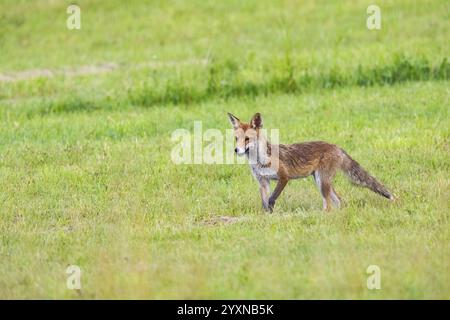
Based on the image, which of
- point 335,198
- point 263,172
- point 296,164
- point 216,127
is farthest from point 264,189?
point 216,127

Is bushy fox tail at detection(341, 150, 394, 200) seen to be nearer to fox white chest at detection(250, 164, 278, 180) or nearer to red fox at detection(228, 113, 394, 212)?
red fox at detection(228, 113, 394, 212)

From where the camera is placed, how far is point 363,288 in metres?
8.56

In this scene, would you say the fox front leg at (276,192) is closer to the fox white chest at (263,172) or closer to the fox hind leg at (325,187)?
the fox white chest at (263,172)

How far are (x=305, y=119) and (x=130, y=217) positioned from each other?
591 centimetres

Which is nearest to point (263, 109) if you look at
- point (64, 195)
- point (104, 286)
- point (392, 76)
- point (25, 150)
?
point (392, 76)

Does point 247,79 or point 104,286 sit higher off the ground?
point 247,79

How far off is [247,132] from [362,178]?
160cm

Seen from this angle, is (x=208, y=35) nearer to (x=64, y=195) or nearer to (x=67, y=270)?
(x=64, y=195)

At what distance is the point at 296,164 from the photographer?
11.8 metres

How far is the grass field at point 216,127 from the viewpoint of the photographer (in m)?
9.24

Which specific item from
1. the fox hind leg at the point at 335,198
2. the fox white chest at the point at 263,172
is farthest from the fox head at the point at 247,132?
the fox hind leg at the point at 335,198

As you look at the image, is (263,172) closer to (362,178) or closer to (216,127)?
(362,178)

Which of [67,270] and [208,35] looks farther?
[208,35]

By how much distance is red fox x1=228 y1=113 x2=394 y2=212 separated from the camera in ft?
38.4
